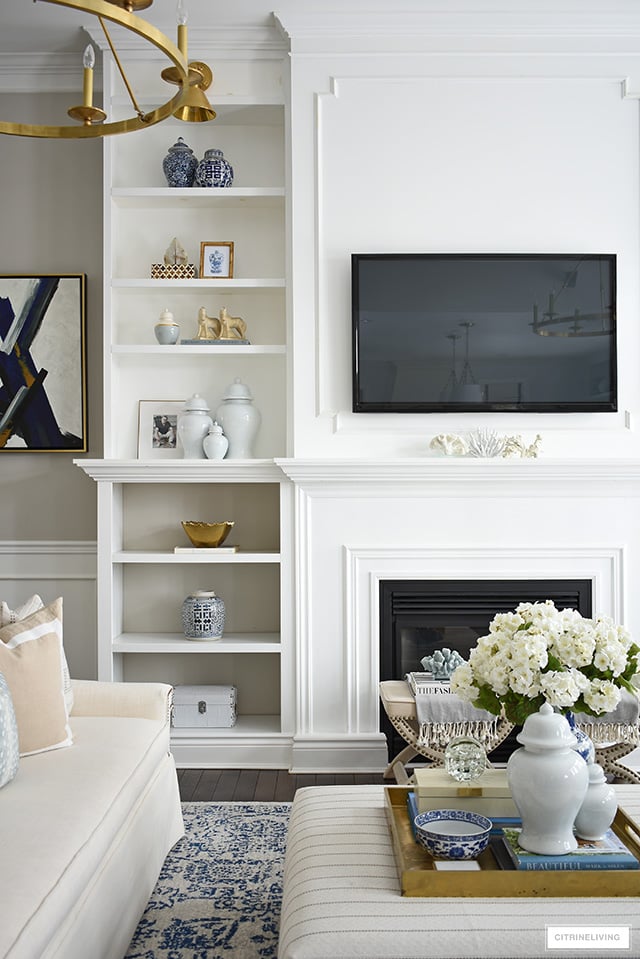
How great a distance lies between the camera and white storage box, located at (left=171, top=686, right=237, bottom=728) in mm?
3881

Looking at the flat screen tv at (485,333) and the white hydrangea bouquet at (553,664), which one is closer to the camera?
the white hydrangea bouquet at (553,664)

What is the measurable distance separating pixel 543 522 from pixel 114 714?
1960 millimetres

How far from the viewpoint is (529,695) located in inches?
71.2

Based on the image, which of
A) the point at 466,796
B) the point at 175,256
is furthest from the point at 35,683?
the point at 175,256

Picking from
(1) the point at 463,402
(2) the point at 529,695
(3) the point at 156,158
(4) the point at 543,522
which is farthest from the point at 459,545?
(3) the point at 156,158

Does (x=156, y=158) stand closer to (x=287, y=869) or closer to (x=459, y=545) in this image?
(x=459, y=545)

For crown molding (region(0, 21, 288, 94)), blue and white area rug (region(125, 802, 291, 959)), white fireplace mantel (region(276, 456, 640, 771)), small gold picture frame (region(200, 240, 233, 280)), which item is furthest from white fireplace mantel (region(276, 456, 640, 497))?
crown molding (region(0, 21, 288, 94))

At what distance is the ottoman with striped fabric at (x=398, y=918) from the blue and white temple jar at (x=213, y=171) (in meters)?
3.00

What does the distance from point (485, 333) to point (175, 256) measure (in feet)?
4.71

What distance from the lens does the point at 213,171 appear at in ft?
13.0

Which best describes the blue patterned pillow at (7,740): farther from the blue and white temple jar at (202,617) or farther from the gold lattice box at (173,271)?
the gold lattice box at (173,271)

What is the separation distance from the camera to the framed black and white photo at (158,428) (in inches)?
160
